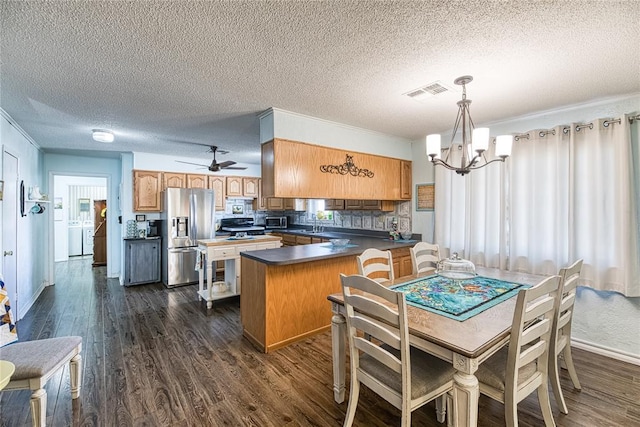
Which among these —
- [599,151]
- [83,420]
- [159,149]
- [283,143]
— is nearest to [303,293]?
[283,143]

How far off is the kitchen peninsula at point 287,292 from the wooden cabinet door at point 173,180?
3304 millimetres

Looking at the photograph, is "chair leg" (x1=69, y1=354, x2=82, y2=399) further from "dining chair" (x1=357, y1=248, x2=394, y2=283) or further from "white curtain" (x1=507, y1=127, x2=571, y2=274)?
"white curtain" (x1=507, y1=127, x2=571, y2=274)

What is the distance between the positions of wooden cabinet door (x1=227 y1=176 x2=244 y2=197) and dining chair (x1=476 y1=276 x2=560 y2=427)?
5623 millimetres

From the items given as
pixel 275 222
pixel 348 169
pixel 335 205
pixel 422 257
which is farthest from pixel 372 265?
pixel 275 222

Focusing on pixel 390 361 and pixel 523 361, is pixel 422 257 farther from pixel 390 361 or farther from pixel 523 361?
pixel 390 361

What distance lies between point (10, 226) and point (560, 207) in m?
6.00

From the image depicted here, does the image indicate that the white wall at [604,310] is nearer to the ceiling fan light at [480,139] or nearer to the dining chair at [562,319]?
the dining chair at [562,319]

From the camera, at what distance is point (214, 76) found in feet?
7.06

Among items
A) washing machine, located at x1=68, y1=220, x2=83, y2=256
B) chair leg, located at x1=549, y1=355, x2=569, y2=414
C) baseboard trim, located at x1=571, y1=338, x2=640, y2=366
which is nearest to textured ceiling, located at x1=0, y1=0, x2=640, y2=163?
chair leg, located at x1=549, y1=355, x2=569, y2=414

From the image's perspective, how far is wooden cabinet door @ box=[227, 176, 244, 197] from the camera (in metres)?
6.22

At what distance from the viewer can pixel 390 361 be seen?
4.64 feet

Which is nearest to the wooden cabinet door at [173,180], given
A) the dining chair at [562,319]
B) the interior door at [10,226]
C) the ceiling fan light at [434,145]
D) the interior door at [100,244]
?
the interior door at [10,226]

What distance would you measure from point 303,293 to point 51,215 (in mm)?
5159

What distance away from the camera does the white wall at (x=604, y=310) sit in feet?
8.32
